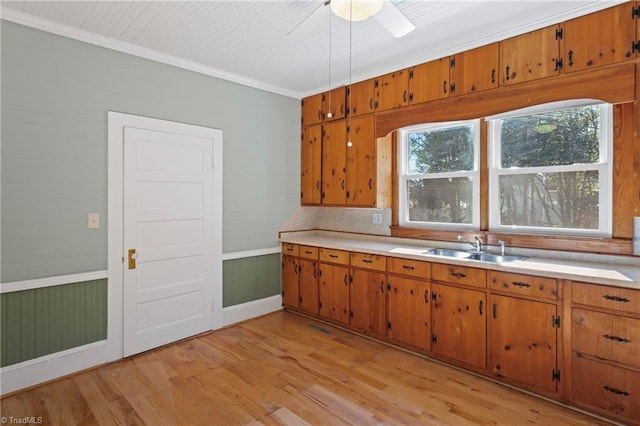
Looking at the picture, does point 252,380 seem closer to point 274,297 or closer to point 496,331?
point 274,297

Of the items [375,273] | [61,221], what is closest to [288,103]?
[375,273]

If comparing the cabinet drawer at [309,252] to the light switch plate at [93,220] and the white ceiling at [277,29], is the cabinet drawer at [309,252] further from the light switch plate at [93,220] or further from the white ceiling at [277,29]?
the light switch plate at [93,220]

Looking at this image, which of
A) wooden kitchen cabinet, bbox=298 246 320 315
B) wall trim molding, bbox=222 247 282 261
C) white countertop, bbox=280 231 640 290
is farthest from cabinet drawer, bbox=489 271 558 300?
wall trim molding, bbox=222 247 282 261

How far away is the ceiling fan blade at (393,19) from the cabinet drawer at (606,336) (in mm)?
2174

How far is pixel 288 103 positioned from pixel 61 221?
9.12 feet

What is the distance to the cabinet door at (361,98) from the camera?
382cm

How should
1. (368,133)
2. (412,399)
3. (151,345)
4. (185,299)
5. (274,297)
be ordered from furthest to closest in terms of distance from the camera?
(274,297) → (368,133) → (185,299) → (151,345) → (412,399)

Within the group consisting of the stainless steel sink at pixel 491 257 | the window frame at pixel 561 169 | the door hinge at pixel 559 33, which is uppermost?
the door hinge at pixel 559 33

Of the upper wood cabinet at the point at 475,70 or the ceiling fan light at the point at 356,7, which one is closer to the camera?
the ceiling fan light at the point at 356,7

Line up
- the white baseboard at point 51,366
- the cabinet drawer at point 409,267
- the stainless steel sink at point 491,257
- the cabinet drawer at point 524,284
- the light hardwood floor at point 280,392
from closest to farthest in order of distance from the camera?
the light hardwood floor at point 280,392
the cabinet drawer at point 524,284
the white baseboard at point 51,366
the stainless steel sink at point 491,257
the cabinet drawer at point 409,267

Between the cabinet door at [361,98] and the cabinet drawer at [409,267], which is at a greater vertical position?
the cabinet door at [361,98]

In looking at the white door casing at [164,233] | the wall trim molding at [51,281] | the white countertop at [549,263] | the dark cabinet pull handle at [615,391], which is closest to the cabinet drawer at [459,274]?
the white countertop at [549,263]

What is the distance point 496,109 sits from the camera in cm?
295

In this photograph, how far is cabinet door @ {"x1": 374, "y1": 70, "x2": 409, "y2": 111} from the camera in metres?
3.54
